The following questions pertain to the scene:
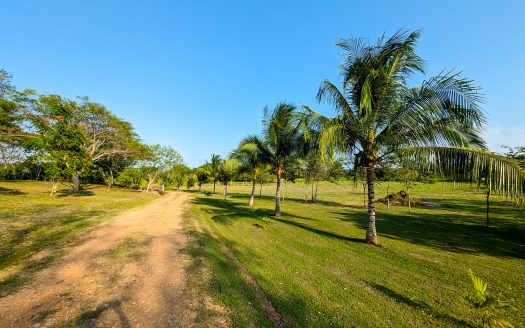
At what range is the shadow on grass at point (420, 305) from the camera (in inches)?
174

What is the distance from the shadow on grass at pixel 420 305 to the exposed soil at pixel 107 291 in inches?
176

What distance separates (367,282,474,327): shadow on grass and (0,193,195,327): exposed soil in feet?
14.7

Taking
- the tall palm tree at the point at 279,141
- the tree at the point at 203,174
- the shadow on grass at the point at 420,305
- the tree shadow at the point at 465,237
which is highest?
the tall palm tree at the point at 279,141

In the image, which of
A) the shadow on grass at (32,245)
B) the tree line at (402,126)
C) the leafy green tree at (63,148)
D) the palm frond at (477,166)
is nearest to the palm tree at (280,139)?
the tree line at (402,126)

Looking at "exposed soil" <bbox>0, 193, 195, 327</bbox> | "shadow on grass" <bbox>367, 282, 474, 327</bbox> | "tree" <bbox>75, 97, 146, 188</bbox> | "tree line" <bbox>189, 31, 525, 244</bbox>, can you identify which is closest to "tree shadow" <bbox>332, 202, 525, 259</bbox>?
"tree line" <bbox>189, 31, 525, 244</bbox>

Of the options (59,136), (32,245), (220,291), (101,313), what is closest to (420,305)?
(220,291)

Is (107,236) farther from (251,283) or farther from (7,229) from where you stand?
(251,283)

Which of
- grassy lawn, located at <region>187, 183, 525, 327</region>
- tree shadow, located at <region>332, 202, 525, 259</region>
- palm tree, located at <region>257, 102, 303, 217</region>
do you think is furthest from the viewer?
palm tree, located at <region>257, 102, 303, 217</region>

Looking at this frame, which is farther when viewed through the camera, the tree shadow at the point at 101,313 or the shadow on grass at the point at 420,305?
the shadow on grass at the point at 420,305

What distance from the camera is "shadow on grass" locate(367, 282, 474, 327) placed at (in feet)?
14.5

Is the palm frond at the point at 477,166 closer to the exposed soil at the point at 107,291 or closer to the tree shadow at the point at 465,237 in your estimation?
the tree shadow at the point at 465,237

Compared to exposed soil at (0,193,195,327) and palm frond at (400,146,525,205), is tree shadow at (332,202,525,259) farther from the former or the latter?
exposed soil at (0,193,195,327)

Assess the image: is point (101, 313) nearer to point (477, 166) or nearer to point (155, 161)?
point (477, 166)

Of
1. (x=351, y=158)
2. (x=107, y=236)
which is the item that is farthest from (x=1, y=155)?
(x=351, y=158)
